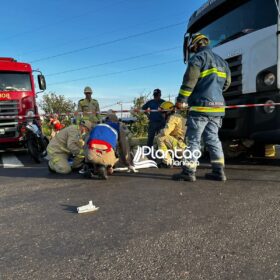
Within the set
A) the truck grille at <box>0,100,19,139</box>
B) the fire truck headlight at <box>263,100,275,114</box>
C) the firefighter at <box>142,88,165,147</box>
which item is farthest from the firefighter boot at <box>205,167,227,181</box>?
the truck grille at <box>0,100,19,139</box>

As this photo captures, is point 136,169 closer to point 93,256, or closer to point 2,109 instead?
point 93,256

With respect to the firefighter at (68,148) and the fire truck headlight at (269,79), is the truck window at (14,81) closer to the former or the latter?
the firefighter at (68,148)

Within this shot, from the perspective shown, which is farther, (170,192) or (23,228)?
(170,192)

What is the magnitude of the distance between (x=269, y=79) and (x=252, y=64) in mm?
363

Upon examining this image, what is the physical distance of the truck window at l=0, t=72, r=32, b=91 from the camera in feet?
28.7

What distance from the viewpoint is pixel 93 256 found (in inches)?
85.9

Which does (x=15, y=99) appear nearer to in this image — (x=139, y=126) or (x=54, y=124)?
(x=54, y=124)

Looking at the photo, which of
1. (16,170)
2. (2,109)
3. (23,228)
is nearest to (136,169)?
(16,170)

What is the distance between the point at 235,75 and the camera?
15.9 feet

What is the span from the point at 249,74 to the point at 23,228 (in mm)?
3551

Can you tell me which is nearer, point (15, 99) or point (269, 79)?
point (269, 79)

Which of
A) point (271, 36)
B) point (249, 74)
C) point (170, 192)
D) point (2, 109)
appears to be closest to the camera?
point (170, 192)

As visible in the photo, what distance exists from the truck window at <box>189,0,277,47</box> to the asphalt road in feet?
7.06

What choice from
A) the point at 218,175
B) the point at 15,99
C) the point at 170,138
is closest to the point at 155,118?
the point at 170,138
